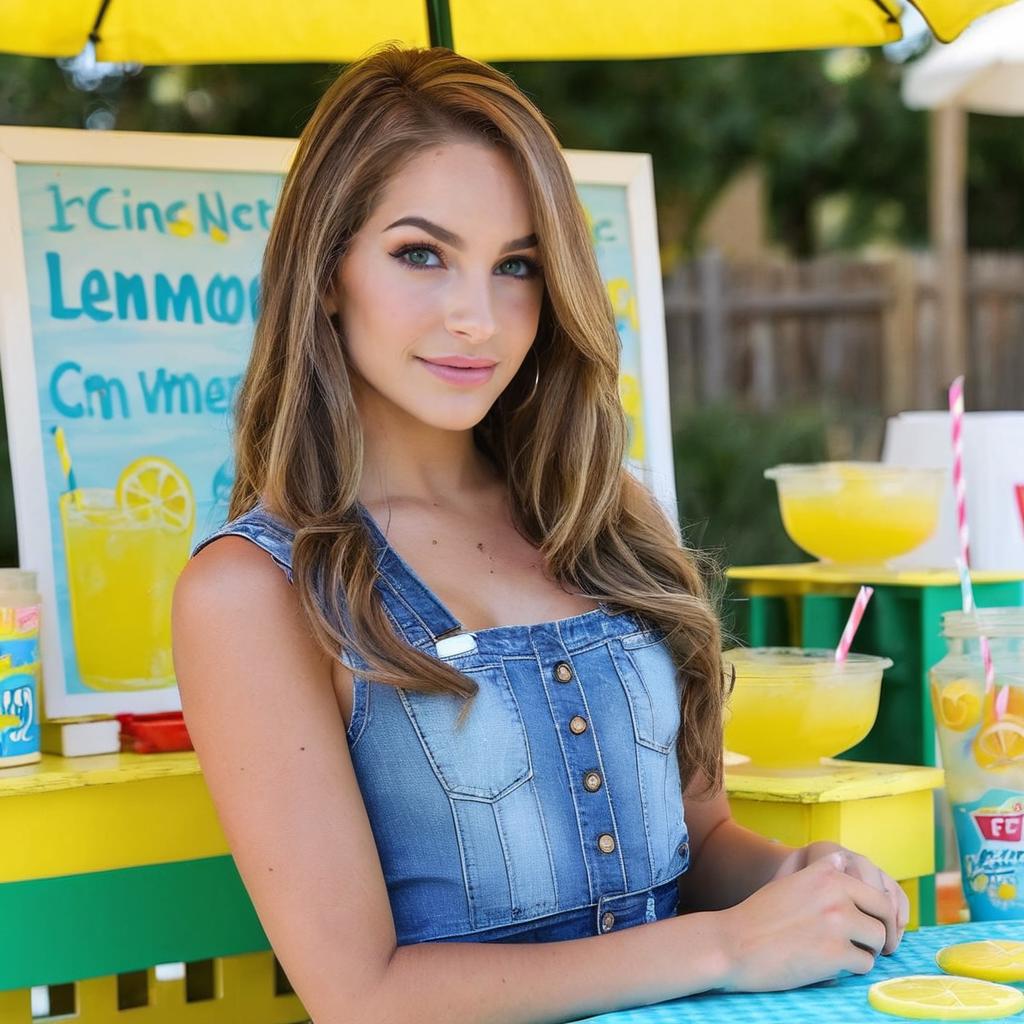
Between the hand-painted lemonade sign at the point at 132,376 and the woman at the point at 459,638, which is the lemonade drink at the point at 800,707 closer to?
the woman at the point at 459,638

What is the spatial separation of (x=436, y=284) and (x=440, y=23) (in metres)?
0.97

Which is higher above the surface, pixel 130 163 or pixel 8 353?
pixel 130 163

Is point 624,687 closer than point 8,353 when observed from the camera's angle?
Yes

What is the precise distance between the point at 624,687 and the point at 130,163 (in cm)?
122

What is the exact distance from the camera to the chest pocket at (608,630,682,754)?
182 centimetres

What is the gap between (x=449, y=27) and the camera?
102 inches

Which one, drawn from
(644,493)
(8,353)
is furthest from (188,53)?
(644,493)

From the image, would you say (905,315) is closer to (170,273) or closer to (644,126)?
(644,126)

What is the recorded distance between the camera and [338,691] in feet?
5.41

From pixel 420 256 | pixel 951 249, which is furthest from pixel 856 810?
pixel 951 249

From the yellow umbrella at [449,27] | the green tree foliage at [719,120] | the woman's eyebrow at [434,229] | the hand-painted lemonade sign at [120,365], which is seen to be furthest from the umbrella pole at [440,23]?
the green tree foliage at [719,120]

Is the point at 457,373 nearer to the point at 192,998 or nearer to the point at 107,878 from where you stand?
the point at 107,878

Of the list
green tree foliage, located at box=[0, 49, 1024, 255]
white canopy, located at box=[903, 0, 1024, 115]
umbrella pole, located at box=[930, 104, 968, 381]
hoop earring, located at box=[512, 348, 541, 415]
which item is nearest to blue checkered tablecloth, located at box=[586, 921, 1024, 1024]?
hoop earring, located at box=[512, 348, 541, 415]

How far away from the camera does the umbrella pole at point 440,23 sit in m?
2.59
